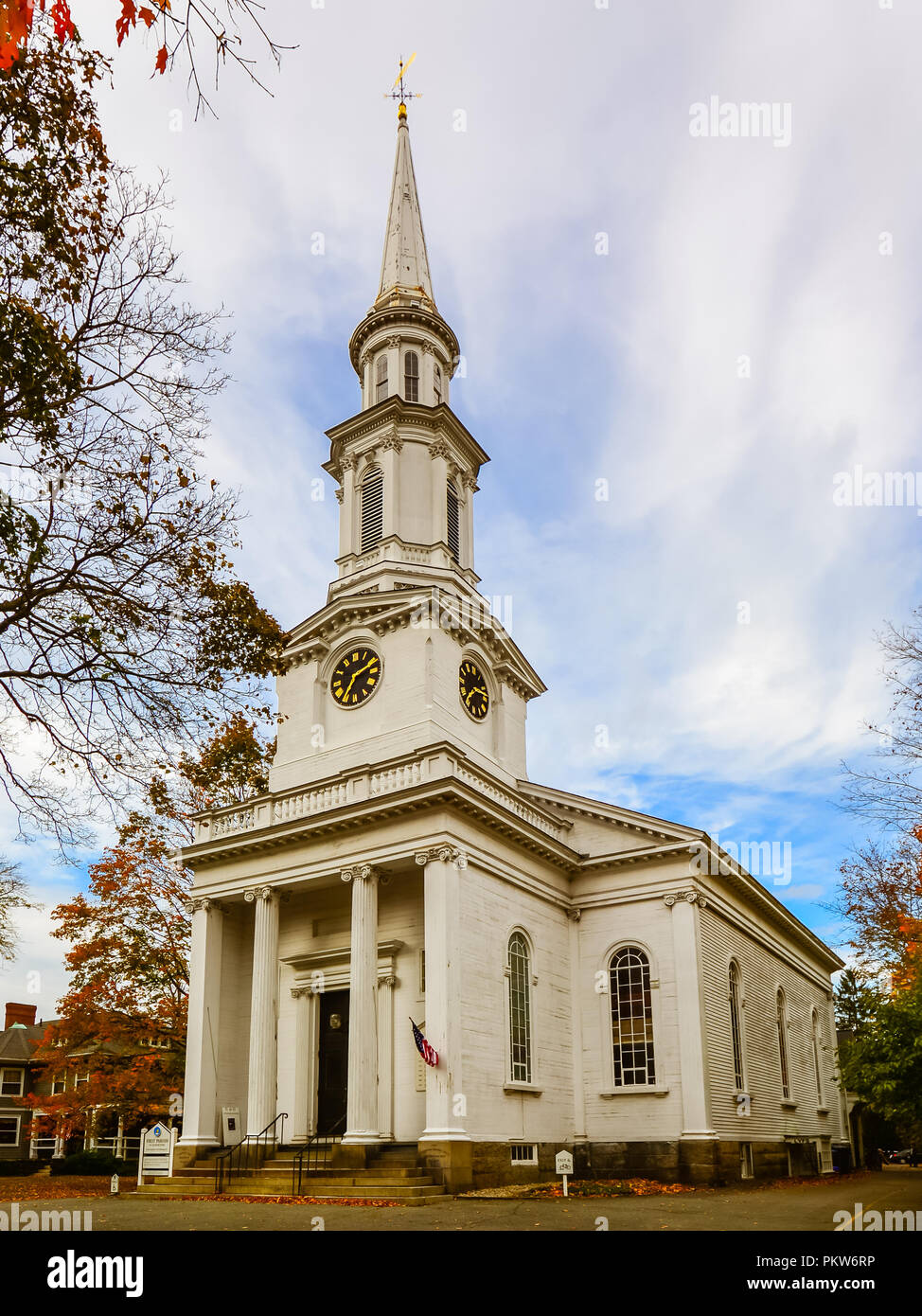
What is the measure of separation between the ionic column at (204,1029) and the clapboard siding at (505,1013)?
707 centimetres

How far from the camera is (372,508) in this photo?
1291 inches

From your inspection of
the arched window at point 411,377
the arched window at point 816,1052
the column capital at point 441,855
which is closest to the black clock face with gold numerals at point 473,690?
the column capital at point 441,855

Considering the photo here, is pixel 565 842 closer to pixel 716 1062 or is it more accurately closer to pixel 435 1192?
pixel 716 1062

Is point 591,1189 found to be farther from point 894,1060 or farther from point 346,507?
point 346,507

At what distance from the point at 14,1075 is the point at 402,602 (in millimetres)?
41718

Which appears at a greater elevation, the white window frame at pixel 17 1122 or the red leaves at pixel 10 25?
the red leaves at pixel 10 25

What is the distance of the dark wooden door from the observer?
78.8ft

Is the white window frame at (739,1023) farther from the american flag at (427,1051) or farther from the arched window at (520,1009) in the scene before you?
the american flag at (427,1051)

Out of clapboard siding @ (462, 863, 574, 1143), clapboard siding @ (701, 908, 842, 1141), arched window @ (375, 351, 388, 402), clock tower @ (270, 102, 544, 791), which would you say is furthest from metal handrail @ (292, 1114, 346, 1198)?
arched window @ (375, 351, 388, 402)

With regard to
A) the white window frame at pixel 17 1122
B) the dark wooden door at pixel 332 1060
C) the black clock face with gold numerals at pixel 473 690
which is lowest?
the white window frame at pixel 17 1122

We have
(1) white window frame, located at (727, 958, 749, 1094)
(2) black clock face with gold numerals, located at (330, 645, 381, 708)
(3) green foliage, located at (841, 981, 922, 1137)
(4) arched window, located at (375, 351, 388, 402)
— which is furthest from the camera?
(4) arched window, located at (375, 351, 388, 402)

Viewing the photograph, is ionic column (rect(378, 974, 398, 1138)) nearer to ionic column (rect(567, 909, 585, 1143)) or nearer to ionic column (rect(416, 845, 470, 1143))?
ionic column (rect(416, 845, 470, 1143))

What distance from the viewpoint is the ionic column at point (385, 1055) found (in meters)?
22.6

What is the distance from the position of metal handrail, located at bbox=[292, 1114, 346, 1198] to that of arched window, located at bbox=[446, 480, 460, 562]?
17.1 m
